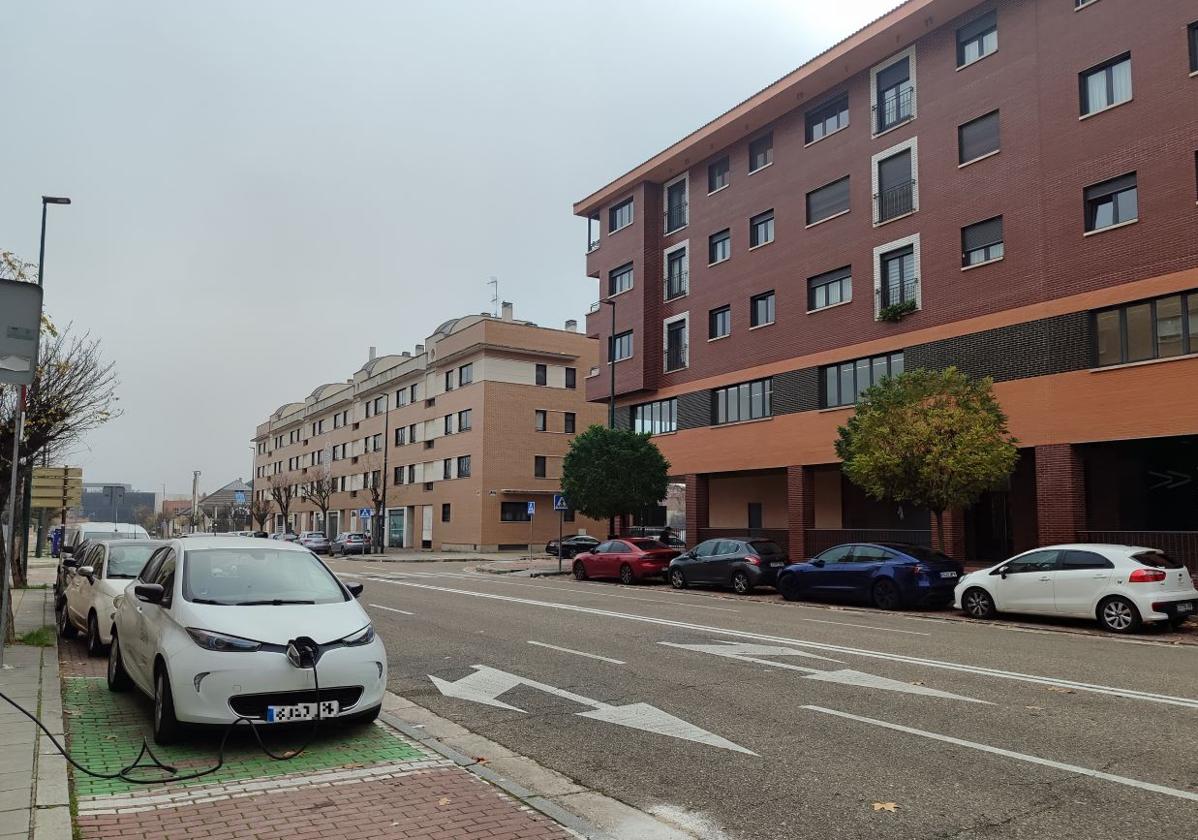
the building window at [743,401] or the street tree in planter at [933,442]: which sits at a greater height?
the building window at [743,401]

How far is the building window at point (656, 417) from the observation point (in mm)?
35500

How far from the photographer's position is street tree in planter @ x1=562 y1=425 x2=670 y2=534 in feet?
102

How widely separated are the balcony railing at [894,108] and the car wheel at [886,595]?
14.9 metres

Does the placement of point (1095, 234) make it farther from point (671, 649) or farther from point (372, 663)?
point (372, 663)

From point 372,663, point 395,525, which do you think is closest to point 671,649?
point 372,663

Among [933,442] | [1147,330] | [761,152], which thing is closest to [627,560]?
[933,442]

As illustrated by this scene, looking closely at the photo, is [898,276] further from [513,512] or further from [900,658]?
[513,512]

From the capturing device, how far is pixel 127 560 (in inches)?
447

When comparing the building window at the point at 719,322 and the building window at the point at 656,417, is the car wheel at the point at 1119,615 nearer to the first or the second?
the building window at the point at 719,322

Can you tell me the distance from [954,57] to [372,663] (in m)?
24.7

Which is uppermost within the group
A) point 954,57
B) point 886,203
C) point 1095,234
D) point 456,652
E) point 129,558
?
point 954,57

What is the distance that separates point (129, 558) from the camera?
37.4ft

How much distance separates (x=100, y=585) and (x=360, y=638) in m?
5.51

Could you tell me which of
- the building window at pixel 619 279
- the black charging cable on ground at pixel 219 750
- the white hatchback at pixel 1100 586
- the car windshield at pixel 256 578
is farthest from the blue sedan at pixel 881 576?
the building window at pixel 619 279
